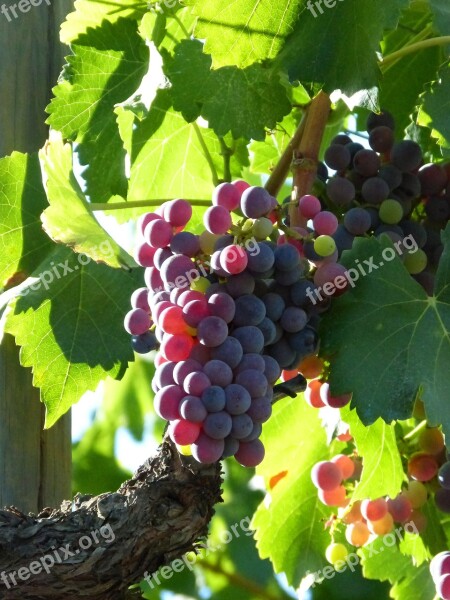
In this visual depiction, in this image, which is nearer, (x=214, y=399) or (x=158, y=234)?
(x=214, y=399)

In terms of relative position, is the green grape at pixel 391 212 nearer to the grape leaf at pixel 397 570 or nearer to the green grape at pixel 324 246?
the green grape at pixel 324 246

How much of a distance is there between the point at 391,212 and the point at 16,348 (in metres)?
0.72

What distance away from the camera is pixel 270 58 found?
1645 mm

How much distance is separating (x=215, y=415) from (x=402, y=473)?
67 cm

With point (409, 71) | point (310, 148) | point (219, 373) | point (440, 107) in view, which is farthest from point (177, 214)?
point (409, 71)

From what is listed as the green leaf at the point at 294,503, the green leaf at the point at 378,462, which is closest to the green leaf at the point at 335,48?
the green leaf at the point at 378,462

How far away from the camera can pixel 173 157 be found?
2100 mm

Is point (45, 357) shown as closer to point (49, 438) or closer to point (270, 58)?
point (49, 438)

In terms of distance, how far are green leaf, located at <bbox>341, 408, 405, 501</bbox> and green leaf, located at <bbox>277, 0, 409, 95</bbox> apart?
580 mm

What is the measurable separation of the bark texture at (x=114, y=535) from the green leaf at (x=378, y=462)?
1.31ft

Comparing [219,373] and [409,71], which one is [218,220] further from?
[409,71]

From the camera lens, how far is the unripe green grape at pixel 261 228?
4.75 feet

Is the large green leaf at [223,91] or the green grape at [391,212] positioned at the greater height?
the large green leaf at [223,91]

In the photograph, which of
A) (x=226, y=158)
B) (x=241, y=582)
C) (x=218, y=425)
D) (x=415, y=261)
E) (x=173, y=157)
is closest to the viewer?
(x=218, y=425)
